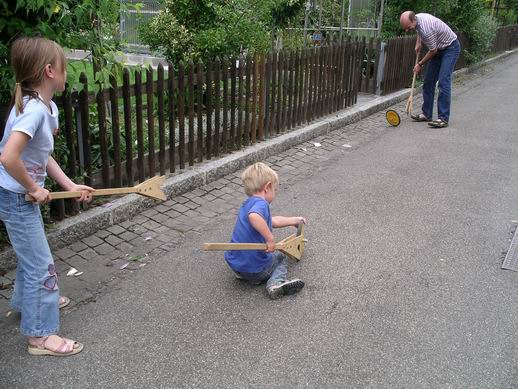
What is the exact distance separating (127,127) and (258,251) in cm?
192

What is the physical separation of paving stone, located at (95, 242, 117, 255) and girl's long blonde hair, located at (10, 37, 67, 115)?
5.37 feet

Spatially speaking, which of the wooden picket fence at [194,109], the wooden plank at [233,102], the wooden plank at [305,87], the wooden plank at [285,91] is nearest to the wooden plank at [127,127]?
the wooden picket fence at [194,109]

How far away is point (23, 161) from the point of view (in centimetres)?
260

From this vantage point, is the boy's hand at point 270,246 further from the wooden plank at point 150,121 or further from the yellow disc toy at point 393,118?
the yellow disc toy at point 393,118

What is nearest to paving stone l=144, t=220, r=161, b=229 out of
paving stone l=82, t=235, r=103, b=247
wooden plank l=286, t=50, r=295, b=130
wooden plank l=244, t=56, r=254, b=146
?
paving stone l=82, t=235, r=103, b=247

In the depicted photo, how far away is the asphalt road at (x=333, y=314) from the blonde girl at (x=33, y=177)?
0.66 feet

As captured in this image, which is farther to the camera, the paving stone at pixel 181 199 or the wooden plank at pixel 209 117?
the wooden plank at pixel 209 117

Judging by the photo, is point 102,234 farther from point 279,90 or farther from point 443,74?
point 443,74

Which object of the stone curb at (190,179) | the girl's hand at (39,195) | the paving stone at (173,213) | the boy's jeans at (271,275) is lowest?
the paving stone at (173,213)

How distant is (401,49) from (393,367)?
872cm

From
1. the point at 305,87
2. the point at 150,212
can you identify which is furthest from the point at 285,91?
the point at 150,212

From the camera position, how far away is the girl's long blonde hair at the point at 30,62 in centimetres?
250

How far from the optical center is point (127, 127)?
4.57 m

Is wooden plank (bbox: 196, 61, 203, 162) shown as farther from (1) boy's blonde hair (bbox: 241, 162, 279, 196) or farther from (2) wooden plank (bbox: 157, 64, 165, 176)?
(1) boy's blonde hair (bbox: 241, 162, 279, 196)
